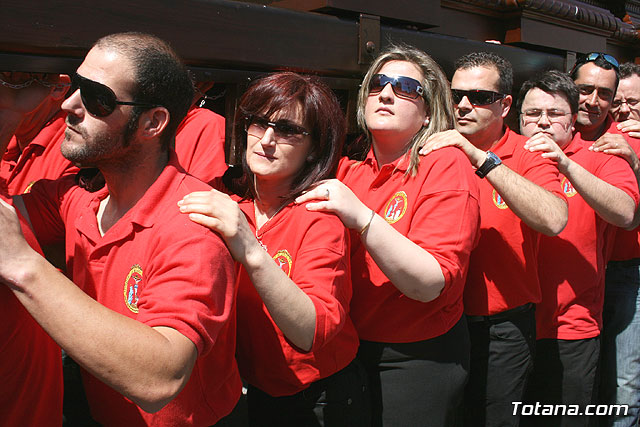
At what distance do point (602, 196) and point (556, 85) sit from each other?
0.66m

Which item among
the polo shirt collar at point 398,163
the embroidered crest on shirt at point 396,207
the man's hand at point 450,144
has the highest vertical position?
the man's hand at point 450,144

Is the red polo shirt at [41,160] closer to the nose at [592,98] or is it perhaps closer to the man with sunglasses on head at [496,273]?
the man with sunglasses on head at [496,273]

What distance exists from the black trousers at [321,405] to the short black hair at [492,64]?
1611mm

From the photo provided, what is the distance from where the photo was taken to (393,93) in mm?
2428

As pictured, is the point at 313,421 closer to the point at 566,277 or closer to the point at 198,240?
the point at 198,240

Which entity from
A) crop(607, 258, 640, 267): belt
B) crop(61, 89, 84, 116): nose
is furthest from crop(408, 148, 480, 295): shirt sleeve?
crop(607, 258, 640, 267): belt

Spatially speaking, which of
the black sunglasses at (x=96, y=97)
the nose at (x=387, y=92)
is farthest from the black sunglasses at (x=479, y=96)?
the black sunglasses at (x=96, y=97)

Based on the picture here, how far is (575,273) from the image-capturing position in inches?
127

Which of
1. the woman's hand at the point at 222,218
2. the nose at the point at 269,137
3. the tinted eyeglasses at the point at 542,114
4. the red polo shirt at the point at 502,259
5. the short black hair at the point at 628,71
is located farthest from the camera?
the short black hair at the point at 628,71

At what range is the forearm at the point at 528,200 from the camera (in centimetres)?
257

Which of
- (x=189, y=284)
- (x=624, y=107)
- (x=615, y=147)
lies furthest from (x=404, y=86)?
Answer: (x=624, y=107)

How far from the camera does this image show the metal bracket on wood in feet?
8.43

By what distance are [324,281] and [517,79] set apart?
2.17 m

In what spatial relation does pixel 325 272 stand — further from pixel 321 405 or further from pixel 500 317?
pixel 500 317
